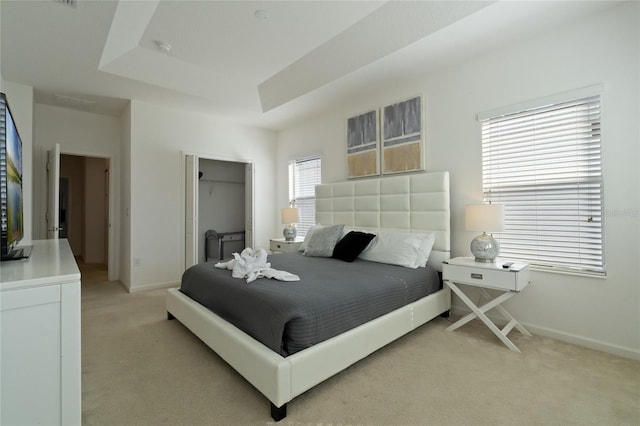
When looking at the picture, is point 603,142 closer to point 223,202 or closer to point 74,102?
point 223,202

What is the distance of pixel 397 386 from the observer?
1936 mm

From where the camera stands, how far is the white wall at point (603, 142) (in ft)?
7.49

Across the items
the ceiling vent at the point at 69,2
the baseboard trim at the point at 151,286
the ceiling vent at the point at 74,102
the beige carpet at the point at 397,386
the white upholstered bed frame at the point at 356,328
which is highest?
the ceiling vent at the point at 69,2

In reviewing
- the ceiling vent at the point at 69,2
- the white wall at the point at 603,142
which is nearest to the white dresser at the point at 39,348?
the ceiling vent at the point at 69,2

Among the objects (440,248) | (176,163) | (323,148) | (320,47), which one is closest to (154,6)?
(320,47)

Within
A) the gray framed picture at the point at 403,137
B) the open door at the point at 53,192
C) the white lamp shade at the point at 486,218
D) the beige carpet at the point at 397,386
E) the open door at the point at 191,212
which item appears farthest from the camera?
the open door at the point at 191,212

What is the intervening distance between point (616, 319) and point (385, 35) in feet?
10.1

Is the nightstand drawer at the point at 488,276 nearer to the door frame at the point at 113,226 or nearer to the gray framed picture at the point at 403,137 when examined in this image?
the gray framed picture at the point at 403,137

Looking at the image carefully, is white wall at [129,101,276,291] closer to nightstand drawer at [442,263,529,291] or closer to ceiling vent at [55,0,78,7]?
ceiling vent at [55,0,78,7]

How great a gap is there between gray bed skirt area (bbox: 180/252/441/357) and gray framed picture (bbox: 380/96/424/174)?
4.38 ft

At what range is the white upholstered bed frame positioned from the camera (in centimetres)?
170

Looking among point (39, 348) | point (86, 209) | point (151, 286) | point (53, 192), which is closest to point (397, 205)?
point (39, 348)

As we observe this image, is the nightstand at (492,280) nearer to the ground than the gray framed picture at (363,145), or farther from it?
nearer to the ground

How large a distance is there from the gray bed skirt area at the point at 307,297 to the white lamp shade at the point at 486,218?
0.65 metres
